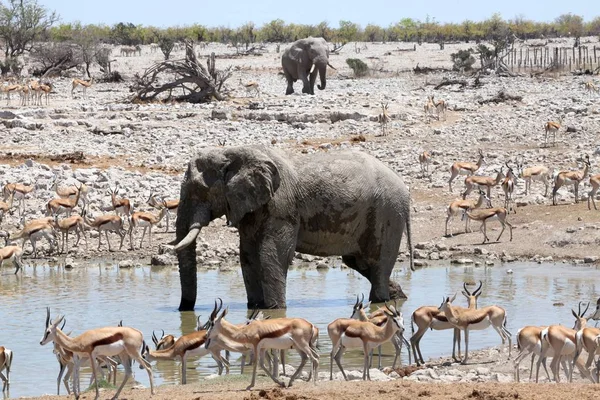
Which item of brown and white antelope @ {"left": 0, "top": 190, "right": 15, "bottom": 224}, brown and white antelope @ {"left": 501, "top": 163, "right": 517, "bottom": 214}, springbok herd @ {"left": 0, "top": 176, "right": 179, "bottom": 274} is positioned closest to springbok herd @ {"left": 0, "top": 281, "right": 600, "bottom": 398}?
springbok herd @ {"left": 0, "top": 176, "right": 179, "bottom": 274}

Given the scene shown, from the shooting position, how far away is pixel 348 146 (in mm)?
30297

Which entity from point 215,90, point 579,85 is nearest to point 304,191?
point 215,90

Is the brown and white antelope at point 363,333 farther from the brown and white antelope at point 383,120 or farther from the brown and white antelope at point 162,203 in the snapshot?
the brown and white antelope at point 383,120

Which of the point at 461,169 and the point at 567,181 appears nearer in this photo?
the point at 567,181

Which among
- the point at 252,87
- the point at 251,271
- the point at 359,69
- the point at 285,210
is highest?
the point at 359,69

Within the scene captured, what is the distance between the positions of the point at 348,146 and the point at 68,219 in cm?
1035

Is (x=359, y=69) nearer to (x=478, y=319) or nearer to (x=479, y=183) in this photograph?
(x=479, y=183)

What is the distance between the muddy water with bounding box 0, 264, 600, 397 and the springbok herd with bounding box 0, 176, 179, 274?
2.51 feet

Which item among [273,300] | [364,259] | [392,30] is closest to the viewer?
[273,300]

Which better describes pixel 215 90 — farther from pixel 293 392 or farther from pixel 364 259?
pixel 293 392

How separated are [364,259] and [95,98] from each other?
26326mm

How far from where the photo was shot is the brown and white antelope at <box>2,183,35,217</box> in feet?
77.0

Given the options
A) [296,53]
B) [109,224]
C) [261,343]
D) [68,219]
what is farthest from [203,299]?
[296,53]

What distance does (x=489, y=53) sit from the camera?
2156 inches
